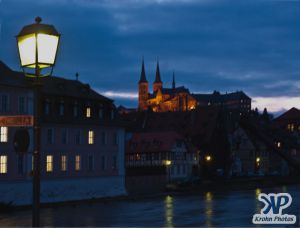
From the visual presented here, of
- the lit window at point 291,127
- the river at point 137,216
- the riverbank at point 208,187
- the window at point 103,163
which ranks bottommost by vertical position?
the river at point 137,216

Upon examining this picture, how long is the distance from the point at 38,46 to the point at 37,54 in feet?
0.35

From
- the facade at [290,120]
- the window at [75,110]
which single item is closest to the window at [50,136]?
the window at [75,110]

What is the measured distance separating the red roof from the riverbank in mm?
7398

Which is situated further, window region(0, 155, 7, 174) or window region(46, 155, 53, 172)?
window region(46, 155, 53, 172)

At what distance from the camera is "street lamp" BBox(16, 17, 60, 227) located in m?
7.61

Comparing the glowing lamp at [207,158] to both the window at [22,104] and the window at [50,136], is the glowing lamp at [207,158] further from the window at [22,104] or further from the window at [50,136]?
the window at [22,104]

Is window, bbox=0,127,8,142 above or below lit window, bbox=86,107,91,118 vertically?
below

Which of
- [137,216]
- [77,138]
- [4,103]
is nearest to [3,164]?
[4,103]

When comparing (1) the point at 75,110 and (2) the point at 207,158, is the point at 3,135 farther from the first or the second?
(2) the point at 207,158

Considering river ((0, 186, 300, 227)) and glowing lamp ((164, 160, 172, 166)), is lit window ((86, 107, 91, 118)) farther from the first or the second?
glowing lamp ((164, 160, 172, 166))

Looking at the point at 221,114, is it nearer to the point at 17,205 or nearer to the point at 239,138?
the point at 239,138

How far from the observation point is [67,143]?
5819 cm

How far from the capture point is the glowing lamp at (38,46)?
7.63 metres

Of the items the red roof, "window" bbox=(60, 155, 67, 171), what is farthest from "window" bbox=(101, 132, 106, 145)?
the red roof
